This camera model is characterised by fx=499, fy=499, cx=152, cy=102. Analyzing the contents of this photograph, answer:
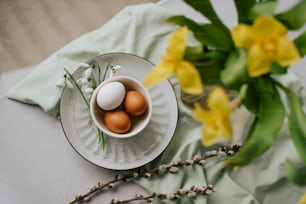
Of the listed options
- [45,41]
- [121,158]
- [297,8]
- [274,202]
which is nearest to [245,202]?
[274,202]

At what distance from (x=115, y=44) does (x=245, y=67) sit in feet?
0.98

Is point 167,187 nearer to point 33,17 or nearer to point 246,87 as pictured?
point 246,87

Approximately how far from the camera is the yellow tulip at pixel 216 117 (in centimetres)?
56

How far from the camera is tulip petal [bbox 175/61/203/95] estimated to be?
23.0 inches

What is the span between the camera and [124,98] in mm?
787

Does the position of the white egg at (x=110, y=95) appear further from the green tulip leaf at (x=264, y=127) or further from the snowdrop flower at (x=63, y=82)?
the green tulip leaf at (x=264, y=127)

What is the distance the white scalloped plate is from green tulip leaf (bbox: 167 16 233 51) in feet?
0.55

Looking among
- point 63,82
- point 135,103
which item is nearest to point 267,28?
point 135,103

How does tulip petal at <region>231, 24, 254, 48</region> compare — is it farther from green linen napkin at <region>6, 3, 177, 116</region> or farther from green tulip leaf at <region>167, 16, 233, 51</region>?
green linen napkin at <region>6, 3, 177, 116</region>

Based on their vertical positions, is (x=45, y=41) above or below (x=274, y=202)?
above

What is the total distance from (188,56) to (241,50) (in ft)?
0.23

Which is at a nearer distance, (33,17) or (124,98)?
(124,98)

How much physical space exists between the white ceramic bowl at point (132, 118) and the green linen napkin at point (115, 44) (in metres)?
0.07

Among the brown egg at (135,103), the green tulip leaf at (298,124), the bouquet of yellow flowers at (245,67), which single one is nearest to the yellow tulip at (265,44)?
the bouquet of yellow flowers at (245,67)
